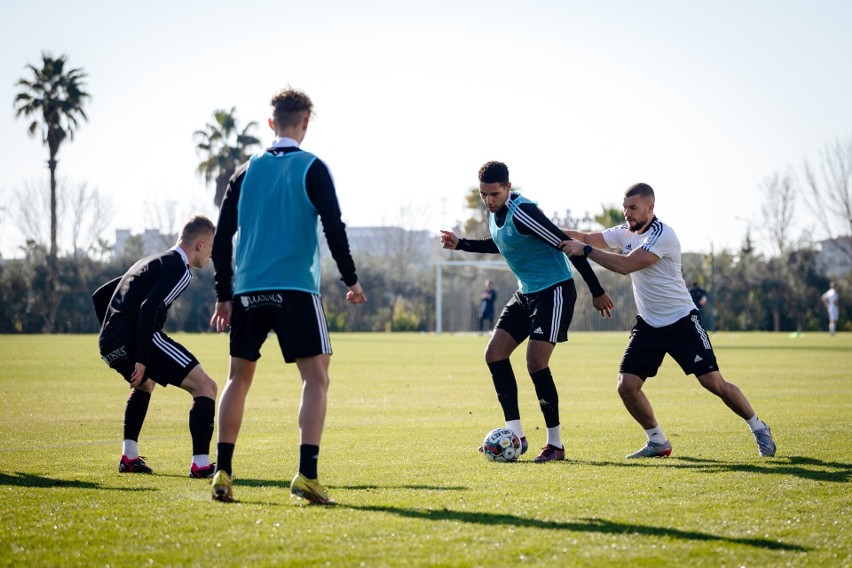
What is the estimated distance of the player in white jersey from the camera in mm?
8172

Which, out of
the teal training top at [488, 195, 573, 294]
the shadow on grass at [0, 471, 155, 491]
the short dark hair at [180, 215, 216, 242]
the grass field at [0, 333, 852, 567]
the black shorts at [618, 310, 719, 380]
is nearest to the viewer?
the grass field at [0, 333, 852, 567]

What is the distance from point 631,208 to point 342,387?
9.10 metres

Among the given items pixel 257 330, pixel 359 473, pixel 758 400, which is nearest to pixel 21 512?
pixel 257 330

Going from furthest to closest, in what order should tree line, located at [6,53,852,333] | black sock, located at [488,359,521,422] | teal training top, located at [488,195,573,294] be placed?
tree line, located at [6,53,852,333] < black sock, located at [488,359,521,422] < teal training top, located at [488,195,573,294]

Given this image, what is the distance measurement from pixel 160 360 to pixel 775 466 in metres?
4.51

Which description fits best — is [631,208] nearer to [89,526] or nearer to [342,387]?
[89,526]

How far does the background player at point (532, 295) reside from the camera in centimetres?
812

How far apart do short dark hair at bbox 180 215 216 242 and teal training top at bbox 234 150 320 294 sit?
180 cm

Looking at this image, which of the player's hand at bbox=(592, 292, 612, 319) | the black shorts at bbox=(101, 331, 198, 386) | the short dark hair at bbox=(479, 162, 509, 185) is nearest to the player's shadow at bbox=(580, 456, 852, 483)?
the player's hand at bbox=(592, 292, 612, 319)

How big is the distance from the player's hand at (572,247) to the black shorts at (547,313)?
551 mm

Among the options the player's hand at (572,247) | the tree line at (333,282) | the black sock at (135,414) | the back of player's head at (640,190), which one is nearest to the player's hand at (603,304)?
the player's hand at (572,247)

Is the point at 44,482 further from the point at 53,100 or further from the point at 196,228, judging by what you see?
the point at 53,100

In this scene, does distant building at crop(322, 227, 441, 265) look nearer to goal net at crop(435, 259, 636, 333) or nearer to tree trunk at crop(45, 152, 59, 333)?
goal net at crop(435, 259, 636, 333)

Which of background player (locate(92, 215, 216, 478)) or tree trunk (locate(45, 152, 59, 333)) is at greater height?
tree trunk (locate(45, 152, 59, 333))
